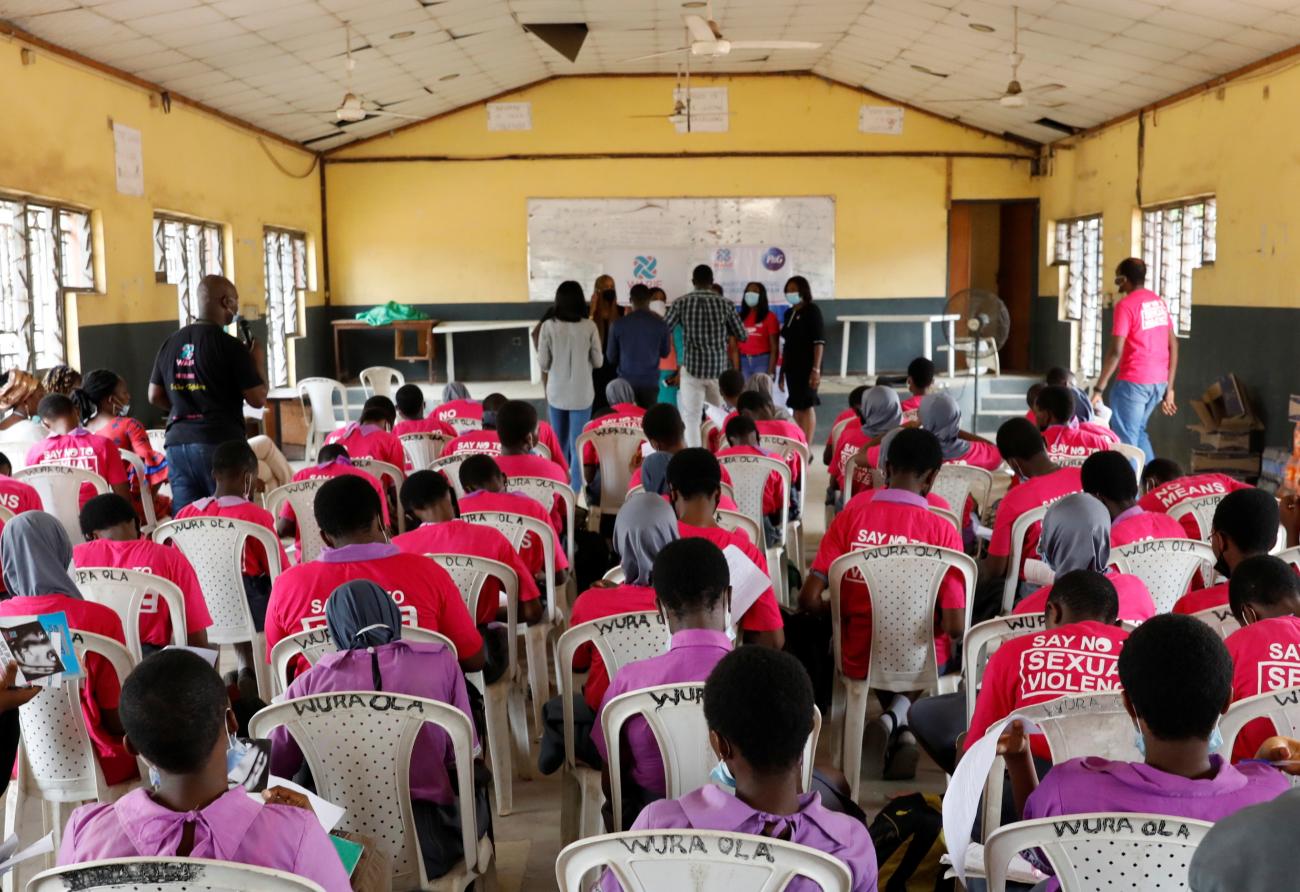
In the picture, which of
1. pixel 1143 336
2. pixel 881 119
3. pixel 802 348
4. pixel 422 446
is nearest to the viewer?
pixel 422 446

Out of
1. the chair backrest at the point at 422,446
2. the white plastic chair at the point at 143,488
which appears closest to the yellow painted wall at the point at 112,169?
the white plastic chair at the point at 143,488

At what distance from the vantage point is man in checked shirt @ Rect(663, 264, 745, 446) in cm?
855

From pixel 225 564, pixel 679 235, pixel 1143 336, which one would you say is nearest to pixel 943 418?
pixel 1143 336

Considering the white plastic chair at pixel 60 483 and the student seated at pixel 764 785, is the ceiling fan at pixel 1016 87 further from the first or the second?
the student seated at pixel 764 785

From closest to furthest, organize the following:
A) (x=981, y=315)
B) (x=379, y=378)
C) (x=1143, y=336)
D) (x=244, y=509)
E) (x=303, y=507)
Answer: (x=244, y=509)
(x=303, y=507)
(x=1143, y=336)
(x=981, y=315)
(x=379, y=378)

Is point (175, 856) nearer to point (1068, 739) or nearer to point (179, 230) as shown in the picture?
point (1068, 739)

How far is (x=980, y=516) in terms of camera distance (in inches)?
214

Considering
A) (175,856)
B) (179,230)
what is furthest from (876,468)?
(179,230)

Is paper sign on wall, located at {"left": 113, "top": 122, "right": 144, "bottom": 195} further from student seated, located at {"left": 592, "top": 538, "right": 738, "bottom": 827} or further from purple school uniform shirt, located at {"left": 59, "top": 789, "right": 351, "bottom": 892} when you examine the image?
purple school uniform shirt, located at {"left": 59, "top": 789, "right": 351, "bottom": 892}

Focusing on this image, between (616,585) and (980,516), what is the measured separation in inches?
105

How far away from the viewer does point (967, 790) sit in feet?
6.29

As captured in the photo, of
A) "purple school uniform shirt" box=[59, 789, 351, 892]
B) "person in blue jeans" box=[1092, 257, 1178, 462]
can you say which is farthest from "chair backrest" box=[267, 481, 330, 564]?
"person in blue jeans" box=[1092, 257, 1178, 462]

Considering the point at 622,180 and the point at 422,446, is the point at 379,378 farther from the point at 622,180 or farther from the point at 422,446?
the point at 422,446

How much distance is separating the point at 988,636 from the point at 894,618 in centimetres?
61
